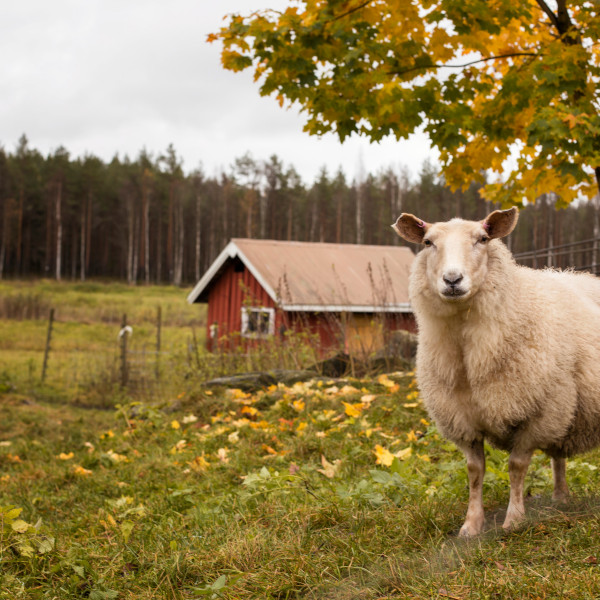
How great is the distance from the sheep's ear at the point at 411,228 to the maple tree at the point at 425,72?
2307 mm

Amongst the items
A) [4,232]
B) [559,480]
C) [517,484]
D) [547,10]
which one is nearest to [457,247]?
[517,484]

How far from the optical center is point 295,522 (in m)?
3.60

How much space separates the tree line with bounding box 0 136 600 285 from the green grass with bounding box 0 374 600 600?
4679 centimetres

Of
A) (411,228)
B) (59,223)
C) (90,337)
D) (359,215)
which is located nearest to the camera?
(411,228)

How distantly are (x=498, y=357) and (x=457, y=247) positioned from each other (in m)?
0.67

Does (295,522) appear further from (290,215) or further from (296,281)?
(290,215)

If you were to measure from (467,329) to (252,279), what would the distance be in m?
15.0

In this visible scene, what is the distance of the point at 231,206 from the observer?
189 ft

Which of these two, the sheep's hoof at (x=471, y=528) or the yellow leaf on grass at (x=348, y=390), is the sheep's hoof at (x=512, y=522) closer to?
the sheep's hoof at (x=471, y=528)

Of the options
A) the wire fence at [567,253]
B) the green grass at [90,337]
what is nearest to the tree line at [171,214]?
the green grass at [90,337]

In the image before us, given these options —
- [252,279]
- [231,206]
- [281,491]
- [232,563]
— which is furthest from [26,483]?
[231,206]

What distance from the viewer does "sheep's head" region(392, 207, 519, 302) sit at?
3160 mm

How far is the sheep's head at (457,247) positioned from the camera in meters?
3.16

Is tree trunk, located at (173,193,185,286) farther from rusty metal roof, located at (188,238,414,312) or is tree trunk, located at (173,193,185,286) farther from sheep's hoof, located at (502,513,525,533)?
sheep's hoof, located at (502,513,525,533)
